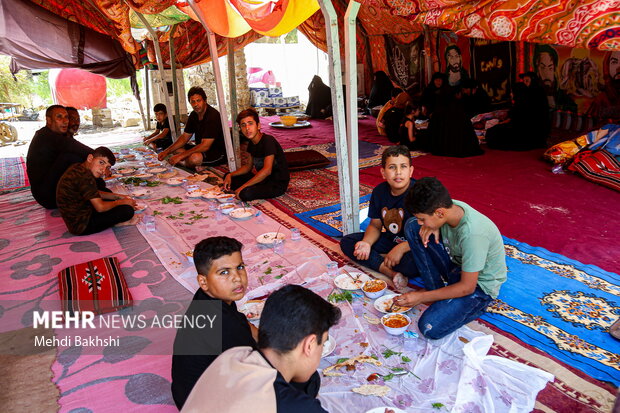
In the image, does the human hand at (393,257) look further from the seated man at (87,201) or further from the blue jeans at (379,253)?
the seated man at (87,201)

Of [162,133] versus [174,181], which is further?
[162,133]

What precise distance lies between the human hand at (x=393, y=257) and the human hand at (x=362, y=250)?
17 cm

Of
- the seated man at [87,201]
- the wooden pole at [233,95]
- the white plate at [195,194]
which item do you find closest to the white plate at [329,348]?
the seated man at [87,201]

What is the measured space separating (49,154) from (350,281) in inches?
154

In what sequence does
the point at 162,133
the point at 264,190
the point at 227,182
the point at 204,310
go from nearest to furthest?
1. the point at 204,310
2. the point at 264,190
3. the point at 227,182
4. the point at 162,133

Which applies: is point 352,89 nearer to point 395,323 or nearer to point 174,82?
point 395,323

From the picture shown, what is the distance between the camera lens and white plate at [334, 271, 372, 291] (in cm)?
290

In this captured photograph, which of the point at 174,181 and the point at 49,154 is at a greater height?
the point at 49,154

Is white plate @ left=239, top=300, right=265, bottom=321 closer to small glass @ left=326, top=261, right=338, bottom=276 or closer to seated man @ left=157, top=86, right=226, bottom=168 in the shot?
small glass @ left=326, top=261, right=338, bottom=276

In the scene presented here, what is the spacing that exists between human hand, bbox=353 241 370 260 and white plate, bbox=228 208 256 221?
64.3 inches

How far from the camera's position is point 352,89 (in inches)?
135

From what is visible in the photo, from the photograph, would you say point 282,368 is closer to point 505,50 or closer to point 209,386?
point 209,386

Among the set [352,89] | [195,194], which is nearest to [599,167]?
[352,89]

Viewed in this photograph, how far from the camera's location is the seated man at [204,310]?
A: 1683 mm
